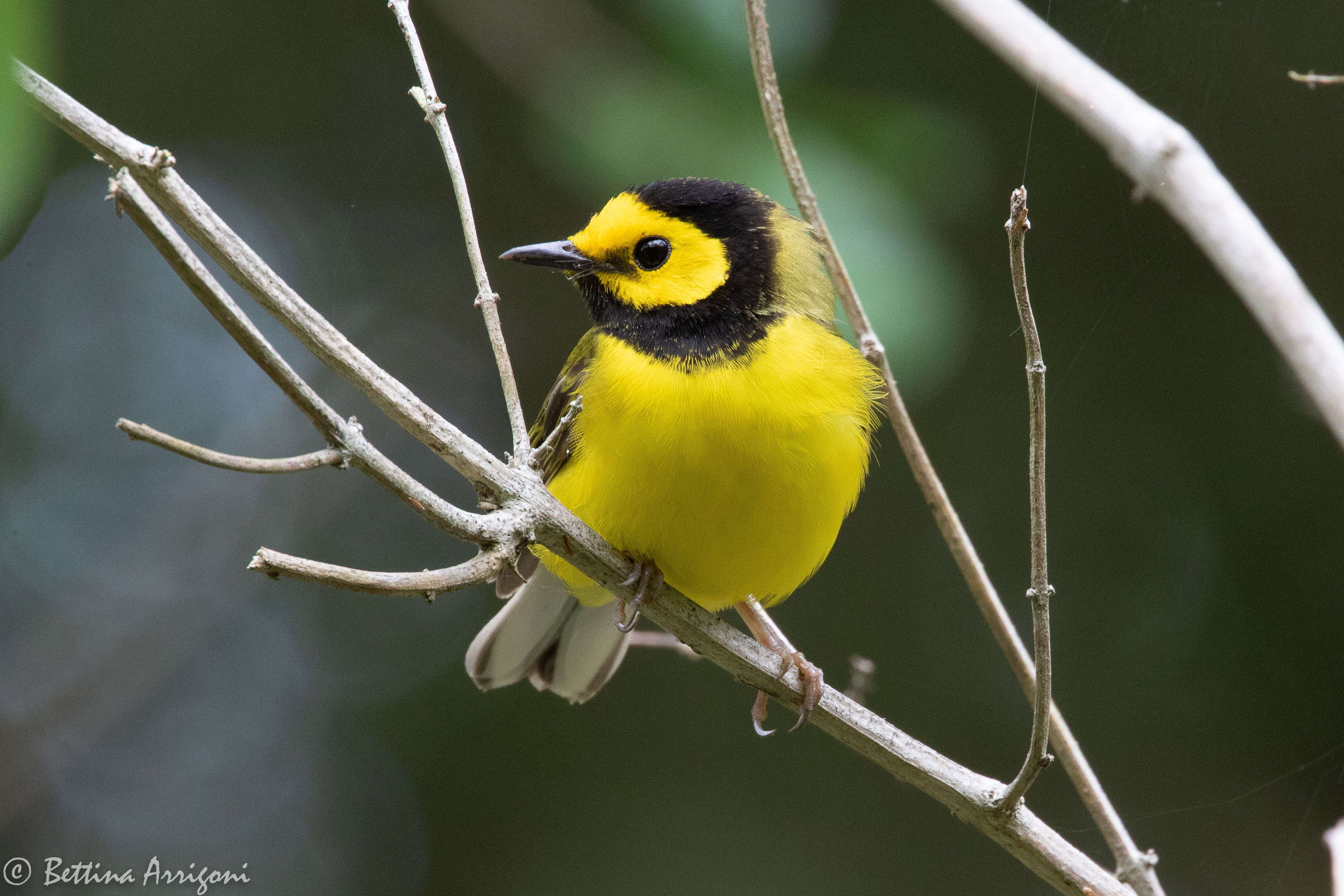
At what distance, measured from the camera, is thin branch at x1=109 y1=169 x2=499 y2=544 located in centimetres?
161

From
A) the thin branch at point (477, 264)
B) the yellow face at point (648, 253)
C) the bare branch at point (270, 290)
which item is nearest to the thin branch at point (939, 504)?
the yellow face at point (648, 253)

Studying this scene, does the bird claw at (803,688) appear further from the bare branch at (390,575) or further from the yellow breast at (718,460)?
the bare branch at (390,575)

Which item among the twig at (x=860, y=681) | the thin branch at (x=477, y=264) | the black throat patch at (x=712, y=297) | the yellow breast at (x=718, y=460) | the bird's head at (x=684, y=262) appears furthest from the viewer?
the twig at (x=860, y=681)

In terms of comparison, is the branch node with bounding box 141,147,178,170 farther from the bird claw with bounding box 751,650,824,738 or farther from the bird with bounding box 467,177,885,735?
the bird claw with bounding box 751,650,824,738

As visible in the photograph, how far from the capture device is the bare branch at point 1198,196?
2.24 meters

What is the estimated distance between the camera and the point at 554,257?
9.34 feet

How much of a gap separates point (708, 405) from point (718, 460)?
0.13 meters

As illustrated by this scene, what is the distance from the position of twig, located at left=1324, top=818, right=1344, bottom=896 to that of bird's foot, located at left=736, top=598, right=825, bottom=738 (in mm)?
1034

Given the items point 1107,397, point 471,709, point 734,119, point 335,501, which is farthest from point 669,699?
point 734,119

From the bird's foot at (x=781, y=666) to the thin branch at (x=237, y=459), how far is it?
110 centimetres

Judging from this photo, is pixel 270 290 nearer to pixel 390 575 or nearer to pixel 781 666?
pixel 390 575

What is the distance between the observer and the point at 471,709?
4.60 meters

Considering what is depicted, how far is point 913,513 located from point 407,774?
93.2 inches

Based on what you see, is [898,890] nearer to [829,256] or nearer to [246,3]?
[829,256]
